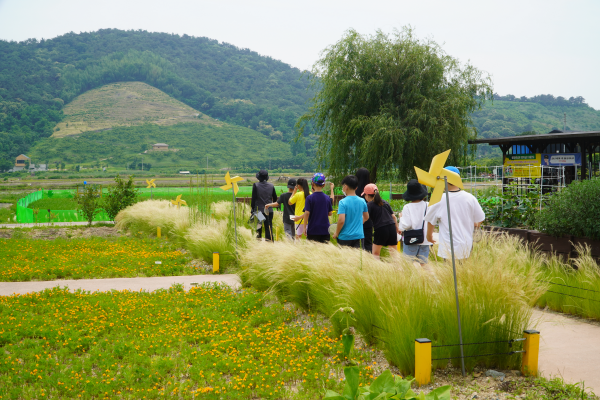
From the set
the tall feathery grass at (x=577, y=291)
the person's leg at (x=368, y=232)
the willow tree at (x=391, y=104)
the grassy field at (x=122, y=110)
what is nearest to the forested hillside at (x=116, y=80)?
the grassy field at (x=122, y=110)

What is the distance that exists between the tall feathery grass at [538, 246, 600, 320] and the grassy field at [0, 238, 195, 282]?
6631mm

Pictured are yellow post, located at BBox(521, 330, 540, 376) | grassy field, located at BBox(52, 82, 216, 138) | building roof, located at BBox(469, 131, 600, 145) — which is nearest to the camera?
yellow post, located at BBox(521, 330, 540, 376)

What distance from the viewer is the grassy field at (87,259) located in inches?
378

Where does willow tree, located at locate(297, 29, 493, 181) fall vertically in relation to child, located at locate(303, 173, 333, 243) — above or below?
above

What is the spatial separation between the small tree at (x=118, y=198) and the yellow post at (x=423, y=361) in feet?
64.8

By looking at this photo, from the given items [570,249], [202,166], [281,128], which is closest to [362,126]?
[570,249]

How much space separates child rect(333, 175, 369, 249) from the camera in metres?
6.52

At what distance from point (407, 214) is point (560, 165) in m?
17.8

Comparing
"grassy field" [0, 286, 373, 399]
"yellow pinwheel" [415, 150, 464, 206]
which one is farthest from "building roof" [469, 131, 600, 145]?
"yellow pinwheel" [415, 150, 464, 206]

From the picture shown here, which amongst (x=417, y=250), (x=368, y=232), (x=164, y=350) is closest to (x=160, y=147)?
(x=368, y=232)

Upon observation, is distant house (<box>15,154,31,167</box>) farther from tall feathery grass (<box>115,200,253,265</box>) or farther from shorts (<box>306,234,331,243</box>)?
shorts (<box>306,234,331,243</box>)

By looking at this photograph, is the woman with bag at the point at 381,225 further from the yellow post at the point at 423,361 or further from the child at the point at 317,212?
the yellow post at the point at 423,361

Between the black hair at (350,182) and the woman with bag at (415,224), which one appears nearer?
the woman with bag at (415,224)

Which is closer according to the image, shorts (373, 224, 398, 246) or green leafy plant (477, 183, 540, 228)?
shorts (373, 224, 398, 246)
